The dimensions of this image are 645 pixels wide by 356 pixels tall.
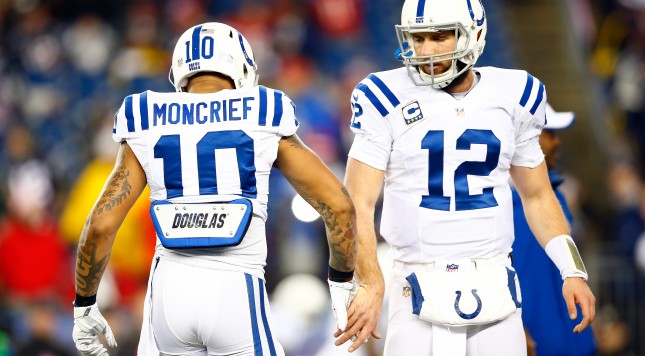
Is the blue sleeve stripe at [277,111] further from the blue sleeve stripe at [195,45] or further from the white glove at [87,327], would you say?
the white glove at [87,327]

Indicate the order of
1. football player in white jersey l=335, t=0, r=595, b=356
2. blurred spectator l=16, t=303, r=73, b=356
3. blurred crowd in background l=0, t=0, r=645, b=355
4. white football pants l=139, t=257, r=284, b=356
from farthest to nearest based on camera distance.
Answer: blurred crowd in background l=0, t=0, r=645, b=355 < blurred spectator l=16, t=303, r=73, b=356 < football player in white jersey l=335, t=0, r=595, b=356 < white football pants l=139, t=257, r=284, b=356

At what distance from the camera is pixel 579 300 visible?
5.21 metres

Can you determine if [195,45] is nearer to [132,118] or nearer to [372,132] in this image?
[132,118]

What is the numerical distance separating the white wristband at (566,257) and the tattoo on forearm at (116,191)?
1814 mm

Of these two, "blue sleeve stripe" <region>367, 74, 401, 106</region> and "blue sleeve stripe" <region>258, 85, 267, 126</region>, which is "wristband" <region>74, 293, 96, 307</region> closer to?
"blue sleeve stripe" <region>258, 85, 267, 126</region>

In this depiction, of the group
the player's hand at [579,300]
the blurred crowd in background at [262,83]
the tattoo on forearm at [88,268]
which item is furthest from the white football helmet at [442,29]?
the blurred crowd in background at [262,83]

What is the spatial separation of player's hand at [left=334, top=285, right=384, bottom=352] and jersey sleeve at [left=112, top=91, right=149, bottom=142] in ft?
3.59

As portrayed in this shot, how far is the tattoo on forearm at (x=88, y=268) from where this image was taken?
4.91 meters

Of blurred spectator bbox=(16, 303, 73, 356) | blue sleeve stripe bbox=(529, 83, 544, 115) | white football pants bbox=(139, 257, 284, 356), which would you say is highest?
blue sleeve stripe bbox=(529, 83, 544, 115)

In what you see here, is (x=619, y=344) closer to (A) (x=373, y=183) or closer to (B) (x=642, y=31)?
(A) (x=373, y=183)

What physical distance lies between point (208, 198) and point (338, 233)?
21.6 inches

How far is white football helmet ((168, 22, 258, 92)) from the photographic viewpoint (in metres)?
4.96

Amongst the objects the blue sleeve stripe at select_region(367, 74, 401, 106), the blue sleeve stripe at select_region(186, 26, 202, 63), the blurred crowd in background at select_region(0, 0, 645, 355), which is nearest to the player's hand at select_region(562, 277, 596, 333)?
the blue sleeve stripe at select_region(367, 74, 401, 106)

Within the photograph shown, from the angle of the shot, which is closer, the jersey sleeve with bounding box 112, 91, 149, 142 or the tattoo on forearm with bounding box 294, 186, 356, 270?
the jersey sleeve with bounding box 112, 91, 149, 142
